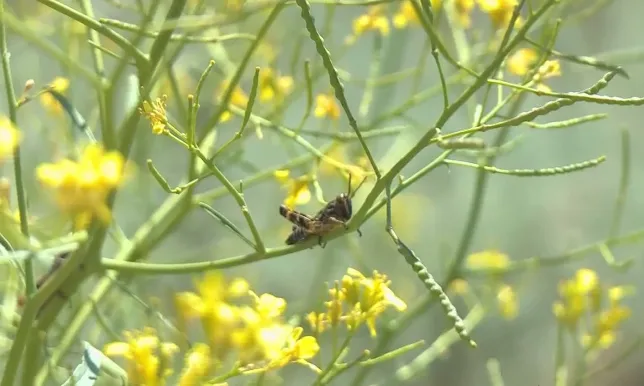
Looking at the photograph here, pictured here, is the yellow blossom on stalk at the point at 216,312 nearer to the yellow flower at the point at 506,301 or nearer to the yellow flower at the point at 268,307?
the yellow flower at the point at 268,307

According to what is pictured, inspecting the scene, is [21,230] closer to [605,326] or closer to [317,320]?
[317,320]

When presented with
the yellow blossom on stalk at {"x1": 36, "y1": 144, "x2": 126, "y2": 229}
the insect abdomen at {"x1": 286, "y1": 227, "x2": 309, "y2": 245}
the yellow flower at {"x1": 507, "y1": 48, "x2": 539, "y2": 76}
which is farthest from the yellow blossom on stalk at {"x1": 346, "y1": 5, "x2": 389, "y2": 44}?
the yellow blossom on stalk at {"x1": 36, "y1": 144, "x2": 126, "y2": 229}

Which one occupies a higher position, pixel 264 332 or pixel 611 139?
pixel 611 139

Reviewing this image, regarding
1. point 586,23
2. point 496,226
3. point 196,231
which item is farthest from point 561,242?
point 196,231

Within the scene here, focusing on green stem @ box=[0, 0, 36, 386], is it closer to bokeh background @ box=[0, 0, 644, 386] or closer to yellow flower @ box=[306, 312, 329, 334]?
yellow flower @ box=[306, 312, 329, 334]

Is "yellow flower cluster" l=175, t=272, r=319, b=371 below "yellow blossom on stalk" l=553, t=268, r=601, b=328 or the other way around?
below

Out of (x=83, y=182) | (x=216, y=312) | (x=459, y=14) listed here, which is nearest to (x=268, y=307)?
(x=216, y=312)

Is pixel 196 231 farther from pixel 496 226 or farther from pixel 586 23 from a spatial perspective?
pixel 586 23
